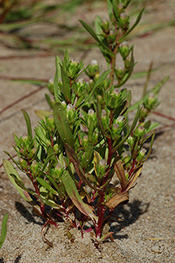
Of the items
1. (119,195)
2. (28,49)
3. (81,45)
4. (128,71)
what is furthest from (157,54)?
(119,195)

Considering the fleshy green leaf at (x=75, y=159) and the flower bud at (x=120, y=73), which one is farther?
the flower bud at (x=120, y=73)

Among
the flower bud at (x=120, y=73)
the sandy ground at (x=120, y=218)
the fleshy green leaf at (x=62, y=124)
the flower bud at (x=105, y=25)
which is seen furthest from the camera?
the flower bud at (x=120, y=73)

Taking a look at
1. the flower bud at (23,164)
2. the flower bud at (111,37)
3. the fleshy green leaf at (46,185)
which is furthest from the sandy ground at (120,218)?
the flower bud at (111,37)

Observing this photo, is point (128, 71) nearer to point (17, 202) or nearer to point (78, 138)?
point (78, 138)

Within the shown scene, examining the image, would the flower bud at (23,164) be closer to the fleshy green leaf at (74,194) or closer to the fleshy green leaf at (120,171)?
the fleshy green leaf at (74,194)

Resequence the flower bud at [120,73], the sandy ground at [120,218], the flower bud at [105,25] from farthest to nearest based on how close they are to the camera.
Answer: the flower bud at [120,73], the flower bud at [105,25], the sandy ground at [120,218]

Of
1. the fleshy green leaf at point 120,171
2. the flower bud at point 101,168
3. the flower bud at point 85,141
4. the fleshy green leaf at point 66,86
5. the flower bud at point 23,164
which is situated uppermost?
the fleshy green leaf at point 66,86

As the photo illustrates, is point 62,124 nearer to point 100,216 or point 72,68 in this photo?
point 72,68

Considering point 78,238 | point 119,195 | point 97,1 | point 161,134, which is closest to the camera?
point 119,195

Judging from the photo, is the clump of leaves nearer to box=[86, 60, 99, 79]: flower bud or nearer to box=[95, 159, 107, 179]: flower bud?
box=[95, 159, 107, 179]: flower bud
